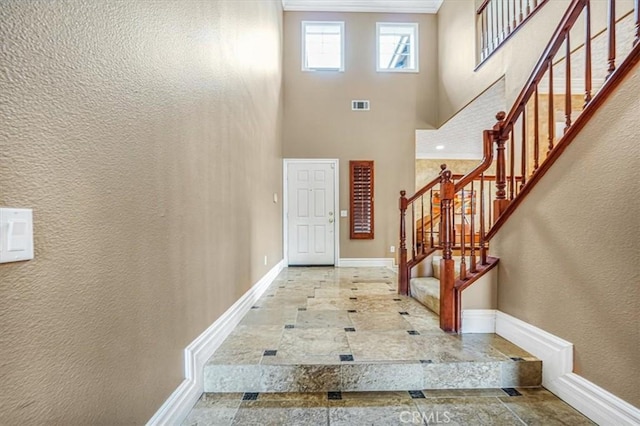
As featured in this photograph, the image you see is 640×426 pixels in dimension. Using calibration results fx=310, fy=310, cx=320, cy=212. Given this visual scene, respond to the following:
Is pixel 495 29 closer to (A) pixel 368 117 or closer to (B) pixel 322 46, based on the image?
(A) pixel 368 117

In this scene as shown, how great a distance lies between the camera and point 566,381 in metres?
1.81

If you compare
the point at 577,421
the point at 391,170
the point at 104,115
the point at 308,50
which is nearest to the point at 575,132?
the point at 577,421

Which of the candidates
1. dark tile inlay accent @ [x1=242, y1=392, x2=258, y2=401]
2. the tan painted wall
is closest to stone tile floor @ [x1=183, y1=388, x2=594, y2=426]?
dark tile inlay accent @ [x1=242, y1=392, x2=258, y2=401]

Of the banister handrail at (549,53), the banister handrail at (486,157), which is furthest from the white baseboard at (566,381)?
the banister handrail at (549,53)

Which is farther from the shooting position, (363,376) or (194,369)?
(363,376)

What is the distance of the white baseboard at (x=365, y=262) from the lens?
19.5 feet

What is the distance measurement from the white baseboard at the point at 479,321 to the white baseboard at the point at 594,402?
59cm

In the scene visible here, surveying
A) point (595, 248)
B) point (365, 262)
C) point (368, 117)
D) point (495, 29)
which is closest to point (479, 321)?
point (595, 248)

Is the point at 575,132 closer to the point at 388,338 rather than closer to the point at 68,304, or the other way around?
the point at 388,338

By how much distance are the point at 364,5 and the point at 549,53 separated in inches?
188

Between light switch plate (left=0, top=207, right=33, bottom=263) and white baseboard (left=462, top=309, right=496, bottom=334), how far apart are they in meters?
2.65

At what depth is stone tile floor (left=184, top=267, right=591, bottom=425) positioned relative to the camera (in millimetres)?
1724

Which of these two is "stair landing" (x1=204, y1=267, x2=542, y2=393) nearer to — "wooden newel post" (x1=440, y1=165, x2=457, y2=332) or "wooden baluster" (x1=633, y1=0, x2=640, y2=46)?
"wooden newel post" (x1=440, y1=165, x2=457, y2=332)

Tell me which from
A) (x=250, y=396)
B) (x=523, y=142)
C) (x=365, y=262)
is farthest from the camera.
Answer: (x=365, y=262)
